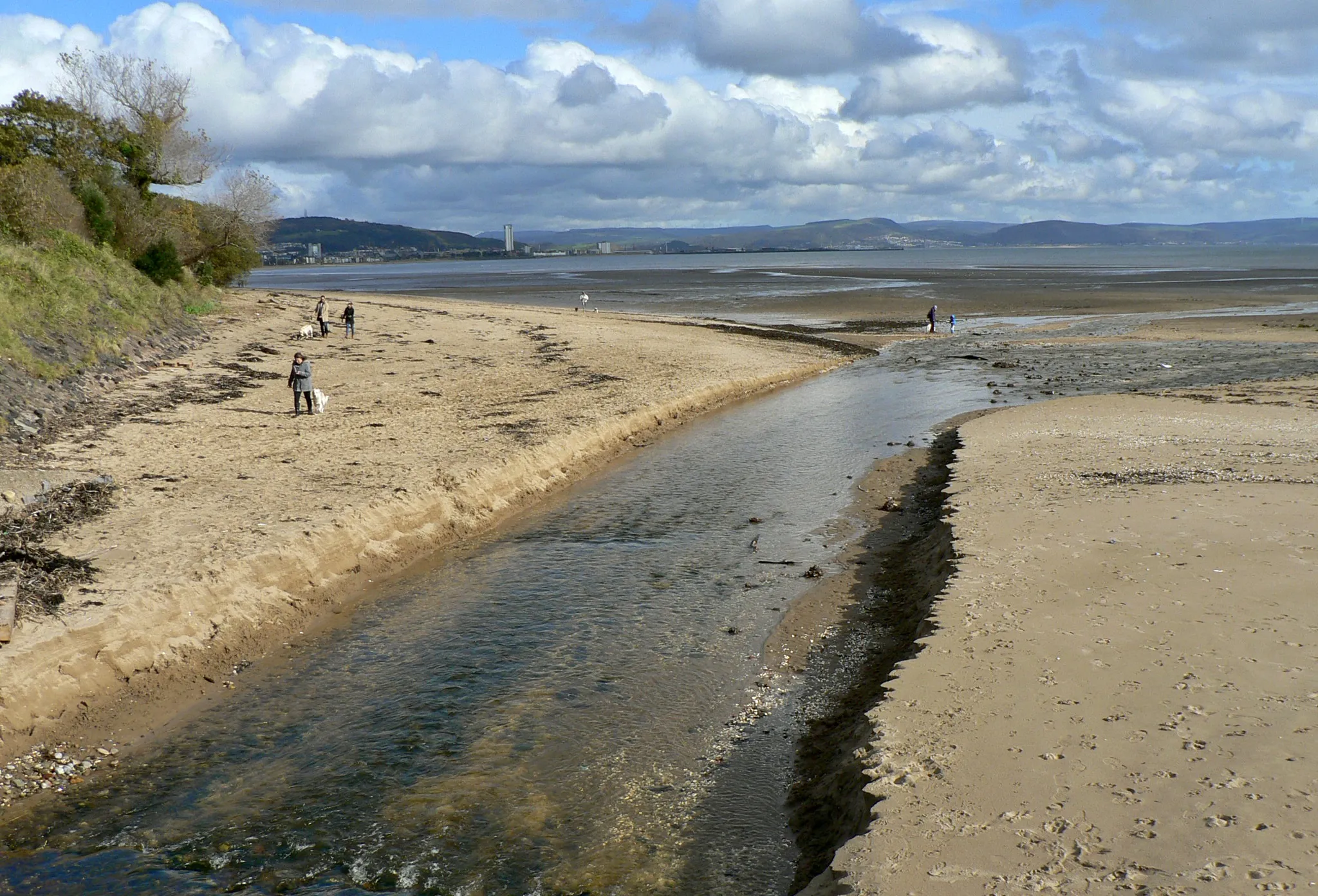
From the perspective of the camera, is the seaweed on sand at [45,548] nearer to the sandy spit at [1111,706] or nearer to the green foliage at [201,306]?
the sandy spit at [1111,706]

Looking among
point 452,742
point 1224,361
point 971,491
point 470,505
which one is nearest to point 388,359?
point 470,505

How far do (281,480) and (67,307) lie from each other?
471 inches

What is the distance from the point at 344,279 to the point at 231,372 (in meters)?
98.6

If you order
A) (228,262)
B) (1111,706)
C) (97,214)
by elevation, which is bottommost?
(1111,706)

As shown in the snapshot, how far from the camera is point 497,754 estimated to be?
8.95 m

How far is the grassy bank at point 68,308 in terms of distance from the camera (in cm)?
2062

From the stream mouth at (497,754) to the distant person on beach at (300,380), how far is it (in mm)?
8223

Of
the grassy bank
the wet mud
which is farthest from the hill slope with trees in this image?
the wet mud

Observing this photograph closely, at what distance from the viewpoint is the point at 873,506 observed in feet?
55.7

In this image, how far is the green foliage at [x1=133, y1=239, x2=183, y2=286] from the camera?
1535 inches

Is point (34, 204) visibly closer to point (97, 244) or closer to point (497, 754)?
point (97, 244)

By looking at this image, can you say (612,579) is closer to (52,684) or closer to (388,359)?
(52,684)

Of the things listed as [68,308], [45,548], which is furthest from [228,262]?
[45,548]

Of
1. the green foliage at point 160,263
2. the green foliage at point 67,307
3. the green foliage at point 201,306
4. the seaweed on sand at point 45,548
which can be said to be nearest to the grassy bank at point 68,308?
the green foliage at point 67,307
